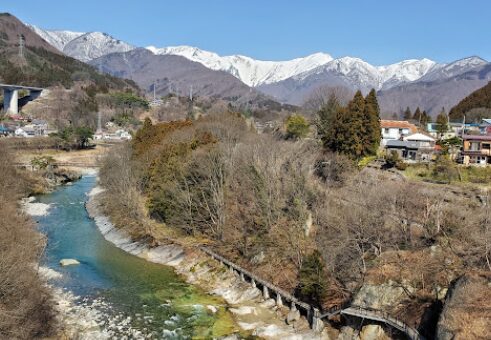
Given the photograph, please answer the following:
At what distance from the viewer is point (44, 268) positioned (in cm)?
2492

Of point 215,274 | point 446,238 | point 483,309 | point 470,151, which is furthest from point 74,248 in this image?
point 470,151

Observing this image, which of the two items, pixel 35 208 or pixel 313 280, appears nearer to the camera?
pixel 313 280

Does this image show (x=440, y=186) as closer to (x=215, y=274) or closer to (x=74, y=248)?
(x=215, y=274)

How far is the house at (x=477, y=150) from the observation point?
30.0m

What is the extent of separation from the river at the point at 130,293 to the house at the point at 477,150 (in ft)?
61.7

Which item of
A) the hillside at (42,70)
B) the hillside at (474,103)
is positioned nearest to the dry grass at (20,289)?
the hillside at (474,103)

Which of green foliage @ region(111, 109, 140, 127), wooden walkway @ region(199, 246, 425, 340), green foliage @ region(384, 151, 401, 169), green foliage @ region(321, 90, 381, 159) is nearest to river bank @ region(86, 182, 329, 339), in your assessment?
wooden walkway @ region(199, 246, 425, 340)

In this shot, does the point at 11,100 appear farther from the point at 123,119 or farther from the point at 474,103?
the point at 474,103

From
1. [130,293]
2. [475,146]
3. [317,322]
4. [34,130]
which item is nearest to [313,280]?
[317,322]

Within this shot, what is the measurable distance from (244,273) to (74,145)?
54.7 metres

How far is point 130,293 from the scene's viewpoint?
22.8 meters

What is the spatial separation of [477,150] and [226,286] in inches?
725

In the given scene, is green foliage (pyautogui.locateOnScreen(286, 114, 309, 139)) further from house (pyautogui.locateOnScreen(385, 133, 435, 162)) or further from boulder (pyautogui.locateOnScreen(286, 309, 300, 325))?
boulder (pyautogui.locateOnScreen(286, 309, 300, 325))

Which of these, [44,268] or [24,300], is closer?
[24,300]
